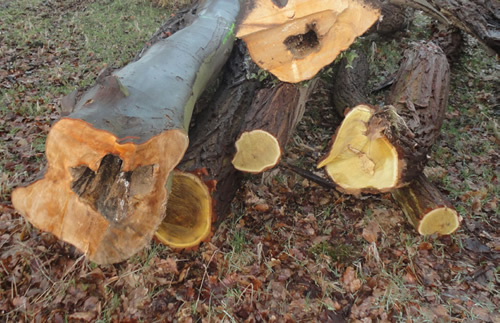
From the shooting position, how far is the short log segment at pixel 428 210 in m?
2.92

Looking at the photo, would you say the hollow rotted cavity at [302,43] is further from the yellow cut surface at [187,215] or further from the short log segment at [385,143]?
the yellow cut surface at [187,215]

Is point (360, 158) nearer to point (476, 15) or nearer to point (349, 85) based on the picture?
point (349, 85)

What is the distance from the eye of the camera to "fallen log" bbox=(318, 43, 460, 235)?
9.22 ft

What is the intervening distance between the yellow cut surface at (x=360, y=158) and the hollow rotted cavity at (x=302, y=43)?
632 millimetres

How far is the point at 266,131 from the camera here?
2.86 meters

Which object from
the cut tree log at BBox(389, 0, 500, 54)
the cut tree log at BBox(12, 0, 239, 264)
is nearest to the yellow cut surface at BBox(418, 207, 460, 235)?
the cut tree log at BBox(12, 0, 239, 264)

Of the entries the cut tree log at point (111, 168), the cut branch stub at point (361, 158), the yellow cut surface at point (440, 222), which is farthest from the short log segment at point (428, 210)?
the cut tree log at point (111, 168)

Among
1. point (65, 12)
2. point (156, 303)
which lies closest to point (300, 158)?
point (156, 303)

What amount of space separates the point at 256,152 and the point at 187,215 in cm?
77

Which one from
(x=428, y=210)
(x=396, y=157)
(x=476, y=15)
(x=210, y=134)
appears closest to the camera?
(x=396, y=157)

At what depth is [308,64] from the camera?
117 inches

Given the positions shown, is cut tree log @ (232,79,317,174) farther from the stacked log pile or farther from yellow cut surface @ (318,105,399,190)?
yellow cut surface @ (318,105,399,190)

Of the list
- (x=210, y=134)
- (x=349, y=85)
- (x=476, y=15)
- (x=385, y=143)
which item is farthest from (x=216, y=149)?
(x=476, y=15)

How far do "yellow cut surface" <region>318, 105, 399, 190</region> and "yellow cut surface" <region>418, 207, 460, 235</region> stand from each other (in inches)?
18.0
